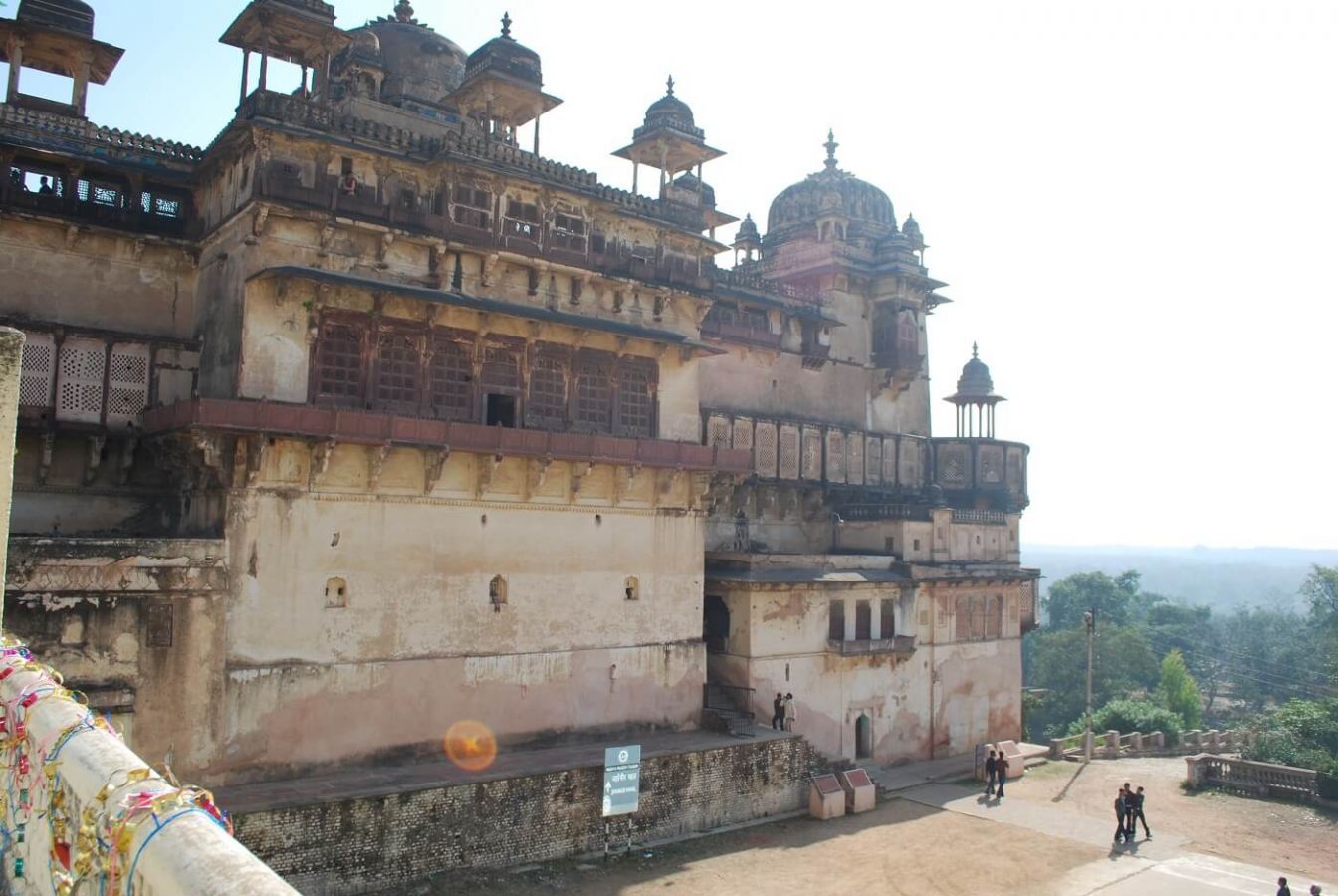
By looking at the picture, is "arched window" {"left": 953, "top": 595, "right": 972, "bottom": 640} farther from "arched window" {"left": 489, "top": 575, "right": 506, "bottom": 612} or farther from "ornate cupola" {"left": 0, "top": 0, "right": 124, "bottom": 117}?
"ornate cupola" {"left": 0, "top": 0, "right": 124, "bottom": 117}

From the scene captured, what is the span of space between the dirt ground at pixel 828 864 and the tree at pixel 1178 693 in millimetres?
44113

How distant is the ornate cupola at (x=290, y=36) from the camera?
23547 millimetres

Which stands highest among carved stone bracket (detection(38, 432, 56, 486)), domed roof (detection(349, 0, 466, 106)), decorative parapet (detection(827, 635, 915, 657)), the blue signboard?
domed roof (detection(349, 0, 466, 106))

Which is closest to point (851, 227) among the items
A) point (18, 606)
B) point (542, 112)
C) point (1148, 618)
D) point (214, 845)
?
point (542, 112)

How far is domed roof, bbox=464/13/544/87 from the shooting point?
27.8 metres

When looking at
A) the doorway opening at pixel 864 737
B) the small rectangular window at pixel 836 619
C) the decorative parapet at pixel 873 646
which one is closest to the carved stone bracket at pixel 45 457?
the small rectangular window at pixel 836 619

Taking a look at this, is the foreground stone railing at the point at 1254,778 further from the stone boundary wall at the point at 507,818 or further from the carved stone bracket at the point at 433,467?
the carved stone bracket at the point at 433,467

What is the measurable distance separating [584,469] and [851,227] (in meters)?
22.1

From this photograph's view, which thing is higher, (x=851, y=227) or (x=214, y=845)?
(x=851, y=227)

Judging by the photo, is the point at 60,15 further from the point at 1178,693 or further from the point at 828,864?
the point at 1178,693

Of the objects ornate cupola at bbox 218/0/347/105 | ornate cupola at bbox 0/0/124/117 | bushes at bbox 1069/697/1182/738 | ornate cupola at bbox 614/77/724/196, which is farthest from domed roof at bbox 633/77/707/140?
bushes at bbox 1069/697/1182/738

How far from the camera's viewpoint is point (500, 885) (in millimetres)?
20641

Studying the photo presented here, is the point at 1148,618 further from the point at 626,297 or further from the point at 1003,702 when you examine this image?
the point at 626,297

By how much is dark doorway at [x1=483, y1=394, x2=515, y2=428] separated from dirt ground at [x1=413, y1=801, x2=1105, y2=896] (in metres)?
9.95
